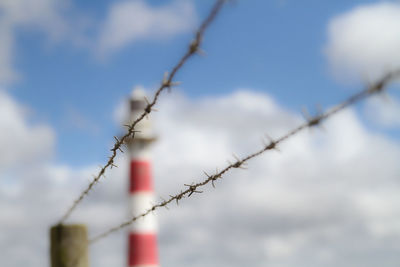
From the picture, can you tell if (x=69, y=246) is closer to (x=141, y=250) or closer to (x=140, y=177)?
(x=141, y=250)

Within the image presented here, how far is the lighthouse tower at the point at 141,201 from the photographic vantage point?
36.7ft

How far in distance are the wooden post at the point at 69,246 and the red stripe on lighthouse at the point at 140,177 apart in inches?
329

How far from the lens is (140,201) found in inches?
445

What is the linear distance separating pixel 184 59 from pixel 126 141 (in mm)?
803

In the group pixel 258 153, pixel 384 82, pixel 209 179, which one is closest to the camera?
pixel 384 82

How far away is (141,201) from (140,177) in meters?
0.54

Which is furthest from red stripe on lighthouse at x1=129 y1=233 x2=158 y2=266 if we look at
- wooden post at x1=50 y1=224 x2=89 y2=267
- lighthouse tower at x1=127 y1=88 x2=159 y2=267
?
wooden post at x1=50 y1=224 x2=89 y2=267

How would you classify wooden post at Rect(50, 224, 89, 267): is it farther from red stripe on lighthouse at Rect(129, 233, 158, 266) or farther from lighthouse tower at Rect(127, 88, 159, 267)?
red stripe on lighthouse at Rect(129, 233, 158, 266)

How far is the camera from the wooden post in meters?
3.04

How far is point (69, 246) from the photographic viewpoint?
3049 millimetres

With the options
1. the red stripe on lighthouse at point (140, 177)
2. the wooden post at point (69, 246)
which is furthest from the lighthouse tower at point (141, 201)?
the wooden post at point (69, 246)

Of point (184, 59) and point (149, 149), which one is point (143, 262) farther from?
point (184, 59)

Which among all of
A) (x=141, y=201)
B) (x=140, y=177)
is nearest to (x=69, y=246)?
(x=141, y=201)

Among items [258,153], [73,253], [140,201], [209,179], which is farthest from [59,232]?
[140,201]
